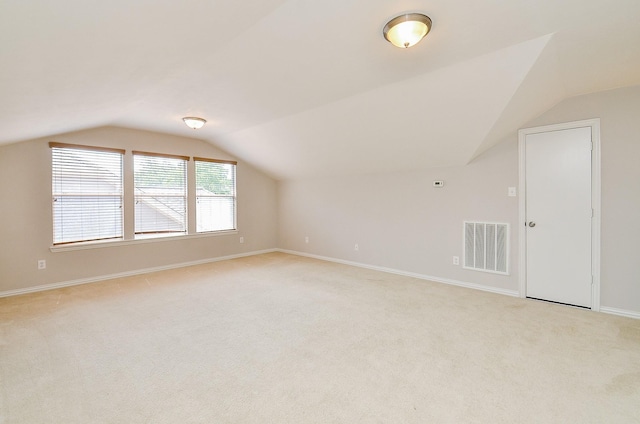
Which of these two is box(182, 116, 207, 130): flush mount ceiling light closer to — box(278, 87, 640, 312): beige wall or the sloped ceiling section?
the sloped ceiling section

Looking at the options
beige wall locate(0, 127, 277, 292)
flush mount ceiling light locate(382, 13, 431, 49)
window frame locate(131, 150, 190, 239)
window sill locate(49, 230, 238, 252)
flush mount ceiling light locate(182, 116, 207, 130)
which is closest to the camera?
flush mount ceiling light locate(382, 13, 431, 49)

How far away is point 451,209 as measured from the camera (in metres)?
4.23

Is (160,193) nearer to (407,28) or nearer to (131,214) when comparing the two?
(131,214)

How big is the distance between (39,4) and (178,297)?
127 inches

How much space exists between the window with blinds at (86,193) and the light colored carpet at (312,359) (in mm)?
1001

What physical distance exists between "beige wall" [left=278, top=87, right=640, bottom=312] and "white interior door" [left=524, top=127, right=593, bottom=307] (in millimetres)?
138

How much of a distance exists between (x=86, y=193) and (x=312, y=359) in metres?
4.25

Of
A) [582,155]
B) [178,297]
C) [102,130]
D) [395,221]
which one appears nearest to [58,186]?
[102,130]

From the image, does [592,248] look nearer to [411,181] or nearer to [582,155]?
[582,155]

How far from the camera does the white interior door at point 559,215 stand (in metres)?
3.22

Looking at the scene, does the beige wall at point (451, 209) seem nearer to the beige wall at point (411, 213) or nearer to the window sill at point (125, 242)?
the beige wall at point (411, 213)

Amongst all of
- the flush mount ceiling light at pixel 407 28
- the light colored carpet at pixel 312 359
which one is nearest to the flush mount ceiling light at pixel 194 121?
the light colored carpet at pixel 312 359

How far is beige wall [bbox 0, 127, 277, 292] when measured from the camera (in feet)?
12.2

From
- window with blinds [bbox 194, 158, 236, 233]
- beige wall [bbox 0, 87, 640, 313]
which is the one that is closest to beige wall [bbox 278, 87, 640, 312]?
beige wall [bbox 0, 87, 640, 313]
